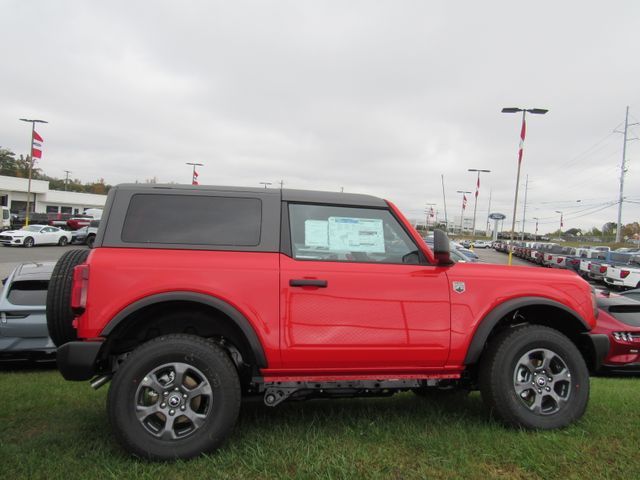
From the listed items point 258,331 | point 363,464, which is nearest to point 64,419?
point 258,331

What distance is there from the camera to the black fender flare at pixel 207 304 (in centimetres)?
315

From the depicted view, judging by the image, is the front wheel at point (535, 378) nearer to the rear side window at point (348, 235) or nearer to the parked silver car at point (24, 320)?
the rear side window at point (348, 235)

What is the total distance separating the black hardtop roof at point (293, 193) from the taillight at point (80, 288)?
2.20 feet

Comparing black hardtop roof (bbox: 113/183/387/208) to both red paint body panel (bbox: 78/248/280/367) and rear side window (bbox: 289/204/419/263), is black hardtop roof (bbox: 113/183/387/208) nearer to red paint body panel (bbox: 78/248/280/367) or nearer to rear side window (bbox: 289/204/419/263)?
rear side window (bbox: 289/204/419/263)

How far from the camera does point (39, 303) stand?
653 cm

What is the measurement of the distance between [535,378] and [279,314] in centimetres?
197

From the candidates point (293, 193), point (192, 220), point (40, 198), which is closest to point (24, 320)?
point (192, 220)

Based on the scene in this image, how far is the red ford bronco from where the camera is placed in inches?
124

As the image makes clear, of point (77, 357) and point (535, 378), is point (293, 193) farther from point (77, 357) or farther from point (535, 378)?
point (535, 378)

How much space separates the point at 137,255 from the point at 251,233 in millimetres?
770

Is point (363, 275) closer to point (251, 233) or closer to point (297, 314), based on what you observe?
point (297, 314)

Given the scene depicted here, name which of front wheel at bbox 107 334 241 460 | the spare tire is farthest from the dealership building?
front wheel at bbox 107 334 241 460

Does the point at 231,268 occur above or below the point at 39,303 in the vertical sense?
above

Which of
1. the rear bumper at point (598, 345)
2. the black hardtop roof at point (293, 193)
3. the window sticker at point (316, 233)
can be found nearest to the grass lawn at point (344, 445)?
the rear bumper at point (598, 345)
